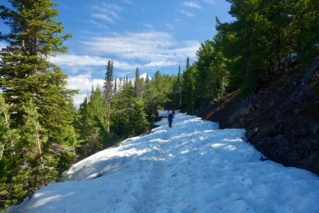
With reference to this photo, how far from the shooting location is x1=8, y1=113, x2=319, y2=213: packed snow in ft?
21.0

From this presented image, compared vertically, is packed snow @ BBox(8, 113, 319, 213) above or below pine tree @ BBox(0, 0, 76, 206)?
below

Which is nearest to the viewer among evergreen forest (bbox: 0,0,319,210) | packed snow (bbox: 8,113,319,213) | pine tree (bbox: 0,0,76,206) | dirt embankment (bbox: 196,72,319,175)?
packed snow (bbox: 8,113,319,213)

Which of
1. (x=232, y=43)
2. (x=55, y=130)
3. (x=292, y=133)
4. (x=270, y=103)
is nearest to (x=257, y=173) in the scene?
(x=292, y=133)

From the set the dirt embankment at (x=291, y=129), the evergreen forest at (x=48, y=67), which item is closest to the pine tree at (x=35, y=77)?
the evergreen forest at (x=48, y=67)

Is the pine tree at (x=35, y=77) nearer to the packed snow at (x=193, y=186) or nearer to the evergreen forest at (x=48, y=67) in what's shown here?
the evergreen forest at (x=48, y=67)

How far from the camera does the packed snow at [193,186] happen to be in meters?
6.41

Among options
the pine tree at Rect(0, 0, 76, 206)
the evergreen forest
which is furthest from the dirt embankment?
the pine tree at Rect(0, 0, 76, 206)

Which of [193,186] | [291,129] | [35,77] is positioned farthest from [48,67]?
[291,129]

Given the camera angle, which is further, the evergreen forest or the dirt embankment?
the evergreen forest

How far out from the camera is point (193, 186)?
27.1ft

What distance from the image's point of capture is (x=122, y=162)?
13.1 m

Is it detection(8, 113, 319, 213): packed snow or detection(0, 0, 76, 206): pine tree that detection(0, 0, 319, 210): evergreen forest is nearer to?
detection(0, 0, 76, 206): pine tree

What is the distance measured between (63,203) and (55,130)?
7961 millimetres

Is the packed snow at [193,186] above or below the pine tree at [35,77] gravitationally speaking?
below
